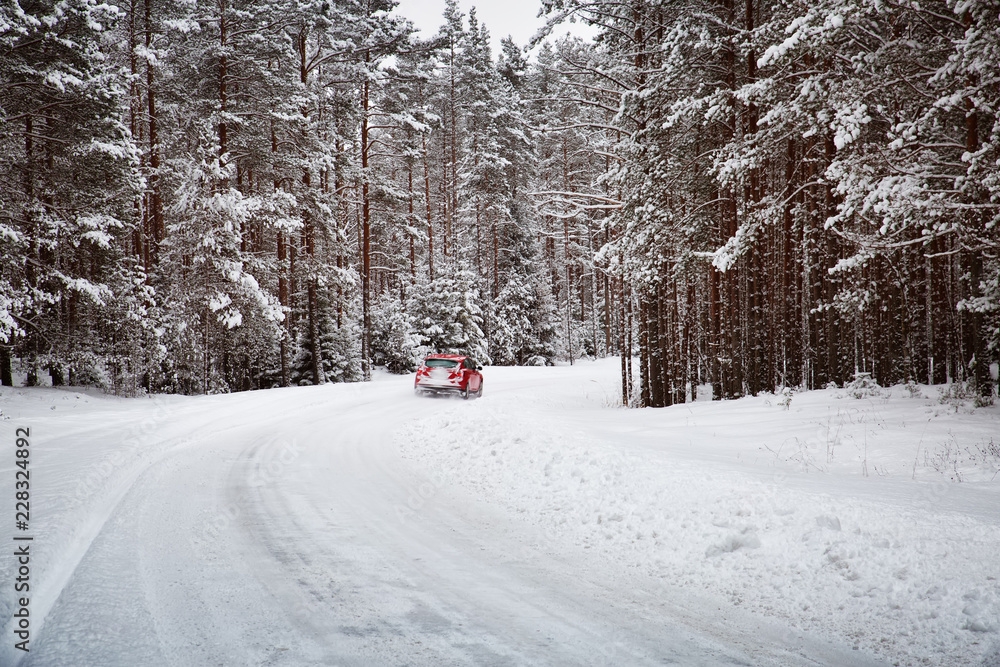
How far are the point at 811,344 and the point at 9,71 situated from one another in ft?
73.4

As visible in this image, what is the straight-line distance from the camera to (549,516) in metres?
6.10

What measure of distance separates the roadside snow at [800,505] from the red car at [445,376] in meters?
8.50

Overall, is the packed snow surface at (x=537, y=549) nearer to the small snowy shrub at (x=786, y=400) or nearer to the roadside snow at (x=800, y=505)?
the roadside snow at (x=800, y=505)

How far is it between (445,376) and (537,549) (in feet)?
46.4

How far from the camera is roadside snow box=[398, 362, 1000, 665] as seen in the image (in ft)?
12.3

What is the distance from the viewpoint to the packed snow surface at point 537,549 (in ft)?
11.2

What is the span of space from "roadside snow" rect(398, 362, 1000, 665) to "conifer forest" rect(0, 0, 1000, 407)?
3.03m

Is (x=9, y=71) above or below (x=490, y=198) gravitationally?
below

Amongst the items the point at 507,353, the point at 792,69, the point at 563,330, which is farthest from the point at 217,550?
the point at 563,330

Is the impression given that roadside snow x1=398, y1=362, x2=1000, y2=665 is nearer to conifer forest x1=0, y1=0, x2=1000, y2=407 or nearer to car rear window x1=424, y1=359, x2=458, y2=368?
conifer forest x1=0, y1=0, x2=1000, y2=407

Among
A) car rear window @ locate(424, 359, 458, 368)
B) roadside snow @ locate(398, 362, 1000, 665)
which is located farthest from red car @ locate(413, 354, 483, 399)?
roadside snow @ locate(398, 362, 1000, 665)

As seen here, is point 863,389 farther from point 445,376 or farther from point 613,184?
point 445,376

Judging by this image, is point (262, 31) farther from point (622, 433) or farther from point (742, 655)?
point (742, 655)

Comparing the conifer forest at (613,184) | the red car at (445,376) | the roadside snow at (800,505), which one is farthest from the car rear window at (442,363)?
the roadside snow at (800,505)
